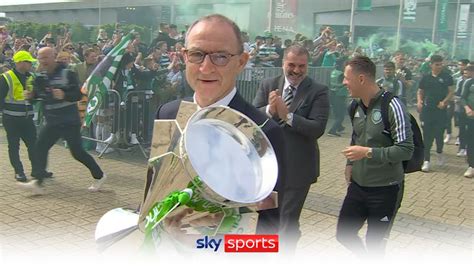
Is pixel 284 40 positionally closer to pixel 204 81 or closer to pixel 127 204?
pixel 127 204

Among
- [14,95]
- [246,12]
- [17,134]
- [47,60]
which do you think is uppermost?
[246,12]

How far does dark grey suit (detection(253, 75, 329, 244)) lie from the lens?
348cm

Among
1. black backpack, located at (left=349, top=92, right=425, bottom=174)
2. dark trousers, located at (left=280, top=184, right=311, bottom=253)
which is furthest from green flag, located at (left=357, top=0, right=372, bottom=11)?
Result: dark trousers, located at (left=280, top=184, right=311, bottom=253)

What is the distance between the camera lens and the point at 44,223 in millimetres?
4605

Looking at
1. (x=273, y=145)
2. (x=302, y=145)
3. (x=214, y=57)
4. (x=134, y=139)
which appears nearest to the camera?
(x=214, y=57)

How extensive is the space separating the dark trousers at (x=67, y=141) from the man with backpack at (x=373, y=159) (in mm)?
3563

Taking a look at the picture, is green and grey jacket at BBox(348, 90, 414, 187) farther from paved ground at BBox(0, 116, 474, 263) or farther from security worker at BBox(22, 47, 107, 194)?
security worker at BBox(22, 47, 107, 194)

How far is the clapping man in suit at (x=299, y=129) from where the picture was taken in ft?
11.4

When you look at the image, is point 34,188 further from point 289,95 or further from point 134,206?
point 289,95

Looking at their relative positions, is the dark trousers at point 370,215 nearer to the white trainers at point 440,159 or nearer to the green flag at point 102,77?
the green flag at point 102,77

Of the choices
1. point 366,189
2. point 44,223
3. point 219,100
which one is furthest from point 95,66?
point 219,100

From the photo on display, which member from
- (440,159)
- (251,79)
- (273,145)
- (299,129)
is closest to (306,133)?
(299,129)

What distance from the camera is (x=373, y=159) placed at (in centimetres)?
313

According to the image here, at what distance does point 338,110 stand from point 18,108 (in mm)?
6290
